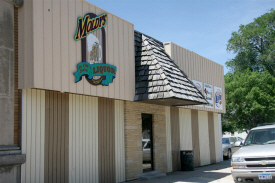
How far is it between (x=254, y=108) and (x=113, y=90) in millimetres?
23967

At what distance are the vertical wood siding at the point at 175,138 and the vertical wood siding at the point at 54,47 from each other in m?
4.85

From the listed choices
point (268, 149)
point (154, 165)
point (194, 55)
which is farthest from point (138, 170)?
point (194, 55)

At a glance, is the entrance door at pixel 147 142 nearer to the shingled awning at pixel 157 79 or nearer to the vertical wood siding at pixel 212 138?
the shingled awning at pixel 157 79

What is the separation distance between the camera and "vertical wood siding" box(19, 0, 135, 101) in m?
8.19

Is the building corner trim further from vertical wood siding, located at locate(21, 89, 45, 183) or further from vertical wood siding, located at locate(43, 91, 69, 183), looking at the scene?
vertical wood siding, located at locate(43, 91, 69, 183)

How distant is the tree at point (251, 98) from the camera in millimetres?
31422

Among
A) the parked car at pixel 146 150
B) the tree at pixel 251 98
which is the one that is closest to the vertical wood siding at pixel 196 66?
the parked car at pixel 146 150

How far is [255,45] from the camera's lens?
149ft

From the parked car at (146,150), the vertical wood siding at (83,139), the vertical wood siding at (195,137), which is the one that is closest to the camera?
the vertical wood siding at (83,139)

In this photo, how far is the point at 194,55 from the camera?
16.8 m

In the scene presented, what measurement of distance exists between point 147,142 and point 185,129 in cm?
362

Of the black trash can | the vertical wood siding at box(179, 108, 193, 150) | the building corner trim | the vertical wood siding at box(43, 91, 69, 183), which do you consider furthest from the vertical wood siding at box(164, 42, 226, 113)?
the building corner trim

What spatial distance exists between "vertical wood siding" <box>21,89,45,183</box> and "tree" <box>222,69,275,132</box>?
2652 cm

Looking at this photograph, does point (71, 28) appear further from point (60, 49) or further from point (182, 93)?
point (182, 93)
